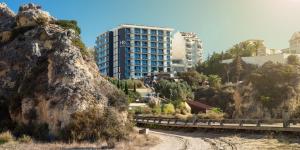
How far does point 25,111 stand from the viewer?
3594 cm

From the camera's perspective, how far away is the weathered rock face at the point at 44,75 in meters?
34.5

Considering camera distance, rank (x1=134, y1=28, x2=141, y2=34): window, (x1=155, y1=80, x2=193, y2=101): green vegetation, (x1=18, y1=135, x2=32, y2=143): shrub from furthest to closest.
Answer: (x1=134, y1=28, x2=141, y2=34): window, (x1=155, y1=80, x2=193, y2=101): green vegetation, (x1=18, y1=135, x2=32, y2=143): shrub

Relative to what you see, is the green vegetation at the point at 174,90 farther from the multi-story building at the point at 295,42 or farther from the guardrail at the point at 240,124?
the multi-story building at the point at 295,42

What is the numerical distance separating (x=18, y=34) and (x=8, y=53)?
3.21 metres

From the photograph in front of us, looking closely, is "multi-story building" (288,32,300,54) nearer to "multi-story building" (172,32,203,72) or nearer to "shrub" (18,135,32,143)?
"multi-story building" (172,32,203,72)

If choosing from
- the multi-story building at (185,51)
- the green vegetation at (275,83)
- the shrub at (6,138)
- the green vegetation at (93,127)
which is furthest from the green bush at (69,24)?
the multi-story building at (185,51)

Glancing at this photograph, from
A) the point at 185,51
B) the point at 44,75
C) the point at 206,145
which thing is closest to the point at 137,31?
the point at 185,51

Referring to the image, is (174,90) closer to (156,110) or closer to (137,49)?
(156,110)

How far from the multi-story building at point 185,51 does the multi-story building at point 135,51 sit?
998 centimetres

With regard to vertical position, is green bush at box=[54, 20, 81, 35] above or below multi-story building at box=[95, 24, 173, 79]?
below

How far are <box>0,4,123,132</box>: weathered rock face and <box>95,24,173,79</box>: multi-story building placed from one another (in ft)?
310

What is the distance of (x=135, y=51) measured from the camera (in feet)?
476

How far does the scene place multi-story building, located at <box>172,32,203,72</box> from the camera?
160750mm

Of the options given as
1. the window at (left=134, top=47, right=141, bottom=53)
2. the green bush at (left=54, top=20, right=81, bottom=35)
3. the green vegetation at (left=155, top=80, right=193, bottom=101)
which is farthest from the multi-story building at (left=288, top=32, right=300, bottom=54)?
the green bush at (left=54, top=20, right=81, bottom=35)
